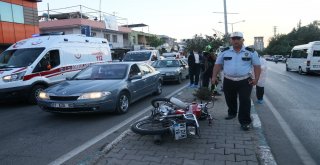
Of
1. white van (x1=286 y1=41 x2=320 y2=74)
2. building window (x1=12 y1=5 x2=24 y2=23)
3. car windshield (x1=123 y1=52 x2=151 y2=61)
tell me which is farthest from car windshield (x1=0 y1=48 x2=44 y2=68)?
white van (x1=286 y1=41 x2=320 y2=74)

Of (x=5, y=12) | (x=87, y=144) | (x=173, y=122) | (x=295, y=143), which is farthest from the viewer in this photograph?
(x=5, y=12)

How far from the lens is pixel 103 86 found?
7.52 meters

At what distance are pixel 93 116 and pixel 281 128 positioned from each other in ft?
14.1

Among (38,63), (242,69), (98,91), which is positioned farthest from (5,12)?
(242,69)

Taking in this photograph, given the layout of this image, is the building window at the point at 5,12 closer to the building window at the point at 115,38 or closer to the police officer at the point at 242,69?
the building window at the point at 115,38

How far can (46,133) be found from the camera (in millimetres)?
6301

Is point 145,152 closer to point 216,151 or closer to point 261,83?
point 216,151

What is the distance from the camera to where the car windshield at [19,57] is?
10.2 meters

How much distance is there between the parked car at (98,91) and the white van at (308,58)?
1628cm

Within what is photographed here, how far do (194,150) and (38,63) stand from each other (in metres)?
7.26

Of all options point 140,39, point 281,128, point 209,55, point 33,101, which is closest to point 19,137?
point 33,101

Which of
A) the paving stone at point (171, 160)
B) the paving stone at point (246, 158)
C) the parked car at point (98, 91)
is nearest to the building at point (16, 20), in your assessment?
the parked car at point (98, 91)

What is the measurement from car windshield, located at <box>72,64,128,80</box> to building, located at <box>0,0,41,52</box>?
17381mm

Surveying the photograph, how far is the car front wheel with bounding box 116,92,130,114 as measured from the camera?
7.75m
